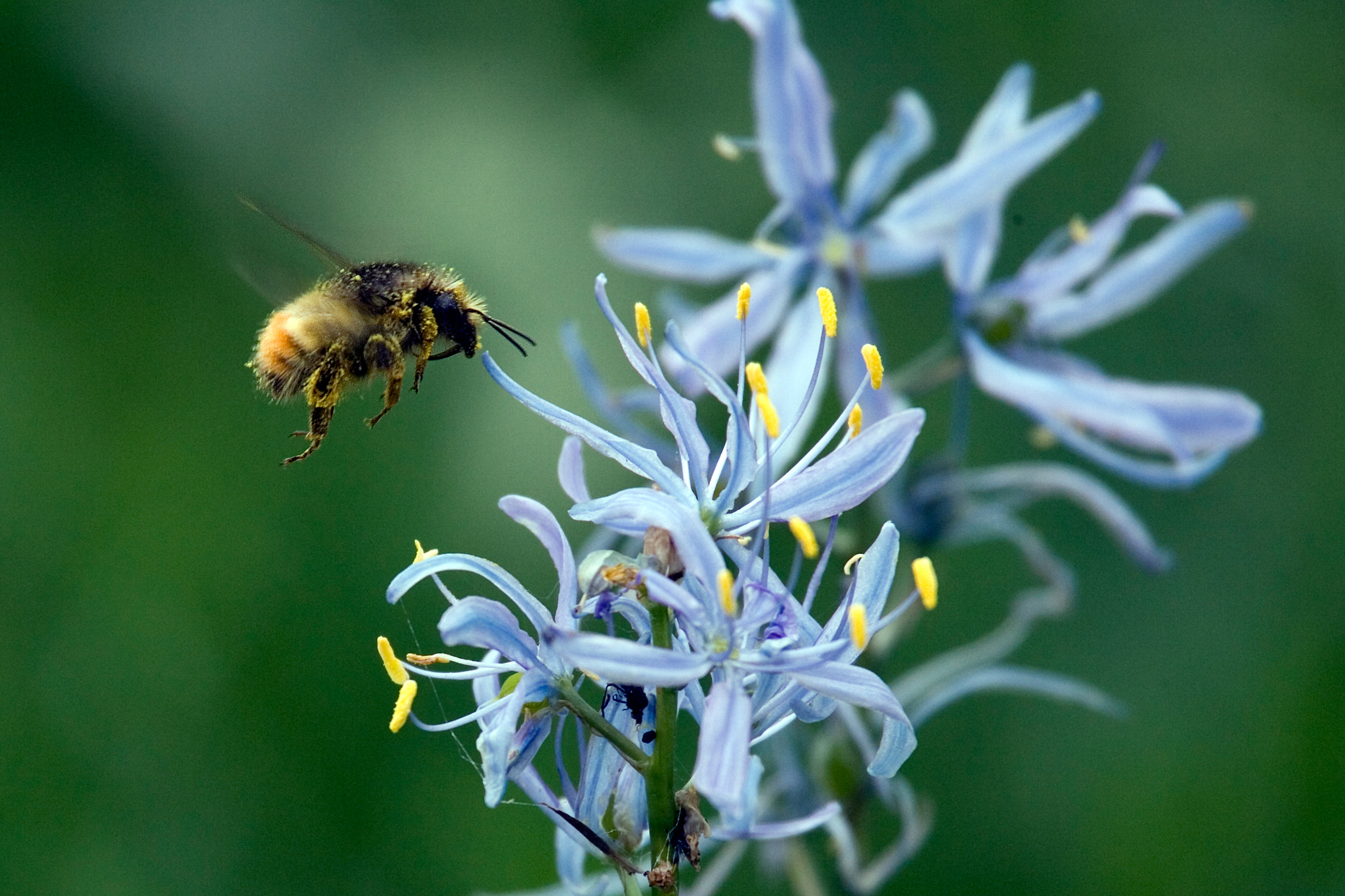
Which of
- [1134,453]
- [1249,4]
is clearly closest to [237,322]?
[1134,453]

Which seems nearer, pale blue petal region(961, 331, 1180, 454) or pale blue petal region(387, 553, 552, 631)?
pale blue petal region(387, 553, 552, 631)

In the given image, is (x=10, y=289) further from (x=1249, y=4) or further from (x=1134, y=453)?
(x=1249, y=4)

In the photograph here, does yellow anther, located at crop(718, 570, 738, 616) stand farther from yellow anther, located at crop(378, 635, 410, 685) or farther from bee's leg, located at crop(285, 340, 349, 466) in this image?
bee's leg, located at crop(285, 340, 349, 466)

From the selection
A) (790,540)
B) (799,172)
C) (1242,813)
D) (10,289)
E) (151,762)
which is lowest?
(1242,813)

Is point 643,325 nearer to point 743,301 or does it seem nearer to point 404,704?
point 743,301

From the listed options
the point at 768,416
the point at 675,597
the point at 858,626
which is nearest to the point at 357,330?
the point at 768,416

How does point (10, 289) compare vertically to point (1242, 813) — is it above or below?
above

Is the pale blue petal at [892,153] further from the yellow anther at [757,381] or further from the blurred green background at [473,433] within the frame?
the yellow anther at [757,381]

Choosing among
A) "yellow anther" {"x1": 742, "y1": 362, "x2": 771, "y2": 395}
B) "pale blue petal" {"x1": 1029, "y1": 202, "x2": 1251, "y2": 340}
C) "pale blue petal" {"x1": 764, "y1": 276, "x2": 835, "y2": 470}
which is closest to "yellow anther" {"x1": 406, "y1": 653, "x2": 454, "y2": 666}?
"yellow anther" {"x1": 742, "y1": 362, "x2": 771, "y2": 395}
